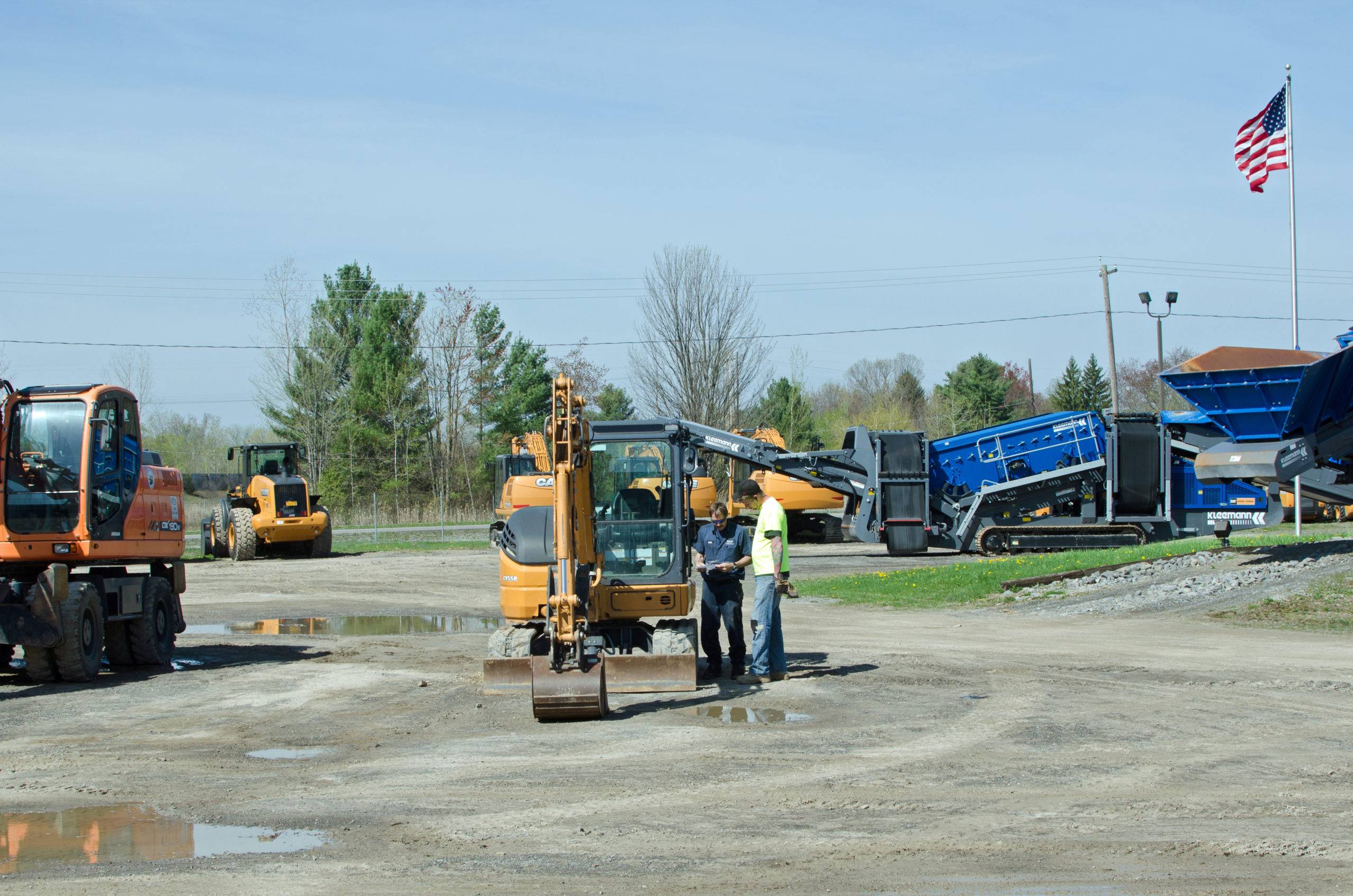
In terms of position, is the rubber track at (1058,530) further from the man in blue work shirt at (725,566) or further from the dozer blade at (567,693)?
the dozer blade at (567,693)

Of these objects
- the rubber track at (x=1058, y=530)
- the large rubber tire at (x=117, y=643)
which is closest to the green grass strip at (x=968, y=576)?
the rubber track at (x=1058, y=530)

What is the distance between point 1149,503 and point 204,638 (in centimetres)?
1976

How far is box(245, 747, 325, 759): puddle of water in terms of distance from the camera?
363 inches

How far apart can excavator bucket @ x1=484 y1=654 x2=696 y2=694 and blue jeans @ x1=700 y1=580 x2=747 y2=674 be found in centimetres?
89

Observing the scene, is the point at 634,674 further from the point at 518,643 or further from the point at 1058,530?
the point at 1058,530

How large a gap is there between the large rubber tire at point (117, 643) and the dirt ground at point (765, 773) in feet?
2.48

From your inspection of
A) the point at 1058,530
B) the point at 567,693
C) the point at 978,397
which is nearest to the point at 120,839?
the point at 567,693

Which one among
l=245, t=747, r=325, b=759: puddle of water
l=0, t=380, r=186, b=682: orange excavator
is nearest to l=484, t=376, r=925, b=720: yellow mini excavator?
l=245, t=747, r=325, b=759: puddle of water

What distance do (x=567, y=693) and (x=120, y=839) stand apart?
3.75 m

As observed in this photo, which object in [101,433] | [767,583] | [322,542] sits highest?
[101,433]

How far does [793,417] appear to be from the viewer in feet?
182

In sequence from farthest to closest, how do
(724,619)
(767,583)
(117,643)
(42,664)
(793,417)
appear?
(793,417)
(117,643)
(42,664)
(724,619)
(767,583)

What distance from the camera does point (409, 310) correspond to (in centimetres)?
5750

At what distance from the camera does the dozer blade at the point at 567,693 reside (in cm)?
994
